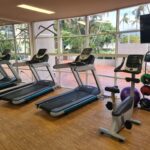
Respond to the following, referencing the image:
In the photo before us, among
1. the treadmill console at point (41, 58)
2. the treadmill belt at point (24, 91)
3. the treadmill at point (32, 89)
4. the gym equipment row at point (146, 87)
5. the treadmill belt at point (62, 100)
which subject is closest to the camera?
the gym equipment row at point (146, 87)

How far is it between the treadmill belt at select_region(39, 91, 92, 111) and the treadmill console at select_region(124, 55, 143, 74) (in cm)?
157

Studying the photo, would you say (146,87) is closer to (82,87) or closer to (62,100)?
(82,87)

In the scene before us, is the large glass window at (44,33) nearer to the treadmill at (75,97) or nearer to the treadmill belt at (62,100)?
the treadmill at (75,97)

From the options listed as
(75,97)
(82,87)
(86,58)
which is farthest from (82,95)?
(86,58)

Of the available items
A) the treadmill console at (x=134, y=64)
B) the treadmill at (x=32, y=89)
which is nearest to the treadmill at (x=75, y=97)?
the treadmill at (x=32, y=89)

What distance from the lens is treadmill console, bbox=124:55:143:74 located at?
3.40 metres

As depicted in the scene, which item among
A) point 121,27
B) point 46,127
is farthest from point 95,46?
point 46,127

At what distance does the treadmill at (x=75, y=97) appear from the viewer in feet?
12.6

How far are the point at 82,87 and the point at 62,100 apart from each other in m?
1.02

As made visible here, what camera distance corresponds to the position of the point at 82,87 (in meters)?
5.18

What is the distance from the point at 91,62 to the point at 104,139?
2402 millimetres

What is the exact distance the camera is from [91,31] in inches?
225

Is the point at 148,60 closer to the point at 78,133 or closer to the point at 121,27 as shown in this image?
the point at 121,27

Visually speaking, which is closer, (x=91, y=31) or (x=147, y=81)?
(x=147, y=81)
